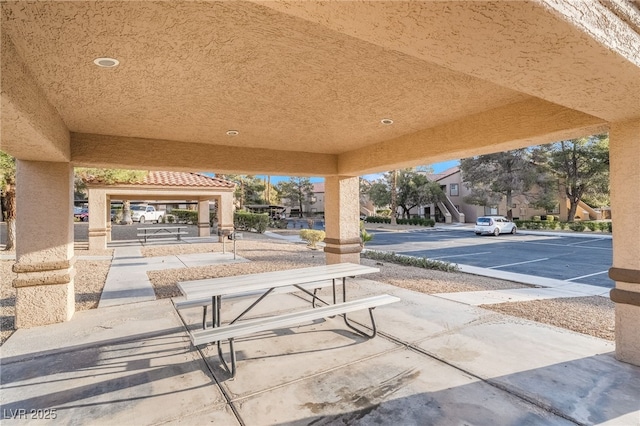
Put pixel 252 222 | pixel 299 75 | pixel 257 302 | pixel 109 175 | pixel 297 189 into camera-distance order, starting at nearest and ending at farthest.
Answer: pixel 299 75 < pixel 257 302 < pixel 109 175 < pixel 252 222 < pixel 297 189

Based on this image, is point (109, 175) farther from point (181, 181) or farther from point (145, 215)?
point (145, 215)

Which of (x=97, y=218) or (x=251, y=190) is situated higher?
(x=251, y=190)

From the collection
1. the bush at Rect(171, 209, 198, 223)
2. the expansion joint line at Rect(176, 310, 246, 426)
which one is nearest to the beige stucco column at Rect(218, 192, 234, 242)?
the expansion joint line at Rect(176, 310, 246, 426)

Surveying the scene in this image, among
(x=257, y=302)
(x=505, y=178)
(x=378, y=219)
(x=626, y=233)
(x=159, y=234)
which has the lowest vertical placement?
(x=257, y=302)

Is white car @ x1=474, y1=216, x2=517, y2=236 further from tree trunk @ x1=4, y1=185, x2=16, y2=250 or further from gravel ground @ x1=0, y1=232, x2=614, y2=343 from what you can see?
tree trunk @ x1=4, y1=185, x2=16, y2=250

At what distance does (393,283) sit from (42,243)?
644cm

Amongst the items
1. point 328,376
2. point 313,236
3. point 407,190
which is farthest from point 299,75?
point 407,190

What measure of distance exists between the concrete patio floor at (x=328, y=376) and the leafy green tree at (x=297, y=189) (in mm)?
40995

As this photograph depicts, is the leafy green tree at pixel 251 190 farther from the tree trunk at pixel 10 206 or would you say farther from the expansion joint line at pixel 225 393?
the expansion joint line at pixel 225 393

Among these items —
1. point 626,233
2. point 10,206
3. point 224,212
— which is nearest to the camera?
point 626,233

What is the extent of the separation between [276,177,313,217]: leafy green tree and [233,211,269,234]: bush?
66.8 feet

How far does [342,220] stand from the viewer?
7570 mm

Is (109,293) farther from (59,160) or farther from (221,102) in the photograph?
(221,102)

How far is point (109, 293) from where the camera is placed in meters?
6.82
